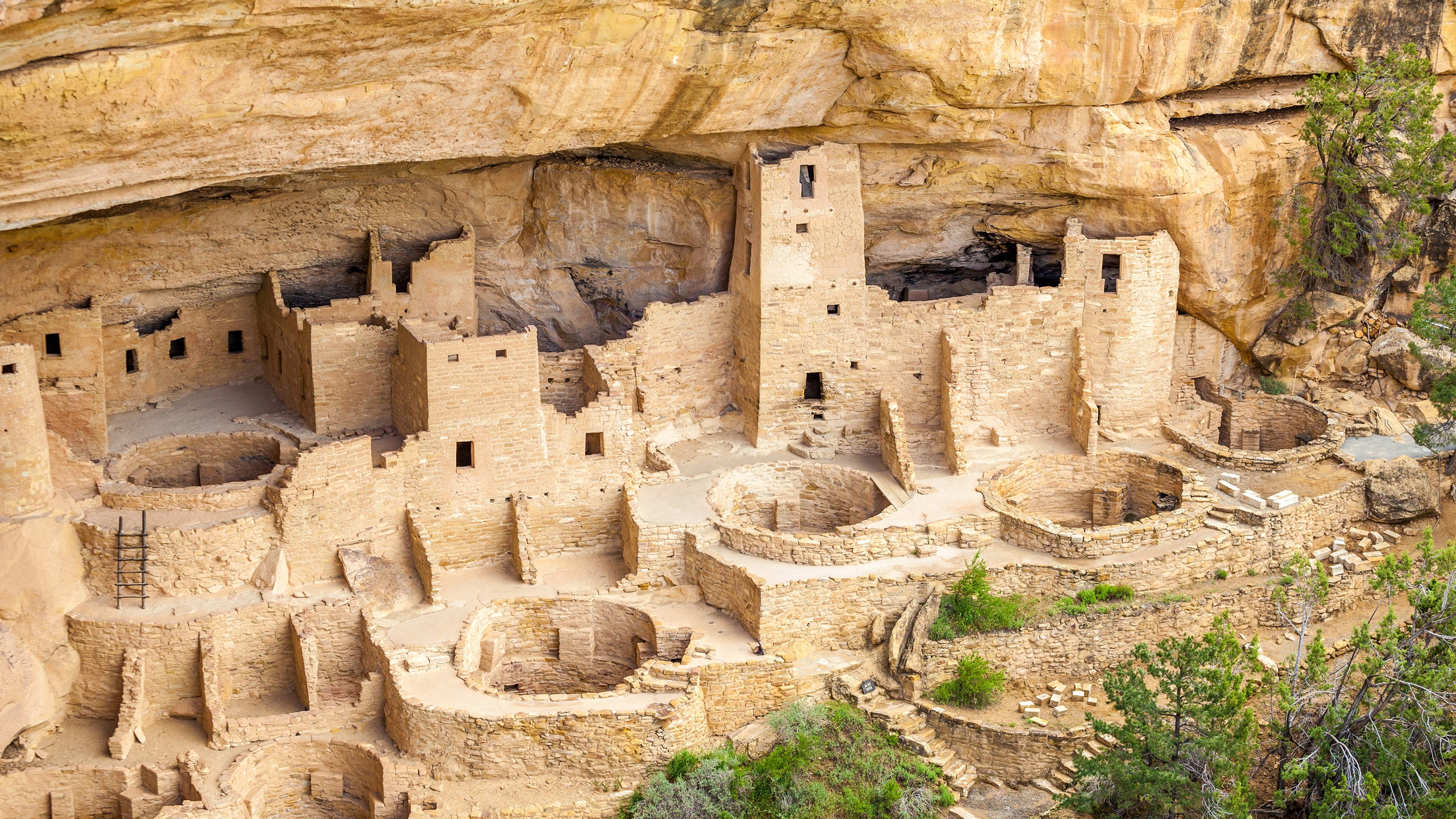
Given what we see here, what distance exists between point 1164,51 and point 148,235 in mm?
13610

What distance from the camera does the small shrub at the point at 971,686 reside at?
2170 centimetres

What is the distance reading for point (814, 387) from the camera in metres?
25.8

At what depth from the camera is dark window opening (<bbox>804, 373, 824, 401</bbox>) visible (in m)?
25.6

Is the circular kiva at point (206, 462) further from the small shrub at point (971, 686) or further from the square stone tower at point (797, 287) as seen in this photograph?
the small shrub at point (971, 686)

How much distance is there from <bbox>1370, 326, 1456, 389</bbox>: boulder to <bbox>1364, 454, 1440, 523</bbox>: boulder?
2.70 metres

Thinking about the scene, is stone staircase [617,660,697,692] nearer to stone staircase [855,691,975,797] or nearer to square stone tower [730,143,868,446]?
stone staircase [855,691,975,797]

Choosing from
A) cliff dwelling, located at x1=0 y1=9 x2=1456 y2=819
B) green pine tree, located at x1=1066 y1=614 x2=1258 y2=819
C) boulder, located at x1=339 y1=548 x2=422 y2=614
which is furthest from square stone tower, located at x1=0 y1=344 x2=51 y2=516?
green pine tree, located at x1=1066 y1=614 x2=1258 y2=819

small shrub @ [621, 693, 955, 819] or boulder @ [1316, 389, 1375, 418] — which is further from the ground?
boulder @ [1316, 389, 1375, 418]

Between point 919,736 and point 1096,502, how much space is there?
18.3 feet

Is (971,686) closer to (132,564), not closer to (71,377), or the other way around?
(132,564)

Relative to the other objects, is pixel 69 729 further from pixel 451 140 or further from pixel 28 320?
pixel 451 140

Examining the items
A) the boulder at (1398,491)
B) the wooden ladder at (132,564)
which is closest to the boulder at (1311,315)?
the boulder at (1398,491)

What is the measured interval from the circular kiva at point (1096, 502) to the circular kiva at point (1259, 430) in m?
0.85

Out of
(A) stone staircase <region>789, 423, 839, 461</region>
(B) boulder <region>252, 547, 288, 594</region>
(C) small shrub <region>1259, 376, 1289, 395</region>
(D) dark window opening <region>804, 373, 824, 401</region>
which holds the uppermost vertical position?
(D) dark window opening <region>804, 373, 824, 401</region>
